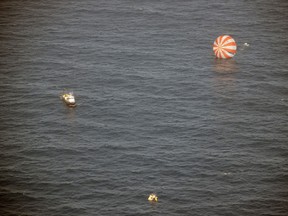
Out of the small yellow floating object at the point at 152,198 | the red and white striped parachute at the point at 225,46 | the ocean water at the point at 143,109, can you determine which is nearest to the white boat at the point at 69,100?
the ocean water at the point at 143,109

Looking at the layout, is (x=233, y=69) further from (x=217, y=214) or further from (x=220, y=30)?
(x=217, y=214)

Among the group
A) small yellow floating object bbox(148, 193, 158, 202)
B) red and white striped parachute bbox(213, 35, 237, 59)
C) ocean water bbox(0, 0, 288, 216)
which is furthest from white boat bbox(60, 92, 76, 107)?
red and white striped parachute bbox(213, 35, 237, 59)

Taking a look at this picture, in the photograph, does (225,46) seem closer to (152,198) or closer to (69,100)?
(69,100)

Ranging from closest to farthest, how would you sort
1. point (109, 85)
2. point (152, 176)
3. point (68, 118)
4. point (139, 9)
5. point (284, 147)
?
point (152, 176)
point (284, 147)
point (68, 118)
point (109, 85)
point (139, 9)

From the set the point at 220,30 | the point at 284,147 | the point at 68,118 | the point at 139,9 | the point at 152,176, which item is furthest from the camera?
the point at 139,9

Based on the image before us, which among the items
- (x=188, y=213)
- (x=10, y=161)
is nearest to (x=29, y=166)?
(x=10, y=161)

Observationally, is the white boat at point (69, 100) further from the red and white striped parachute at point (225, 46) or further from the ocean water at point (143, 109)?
the red and white striped parachute at point (225, 46)
